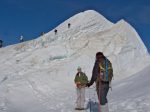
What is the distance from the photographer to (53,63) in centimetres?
2873

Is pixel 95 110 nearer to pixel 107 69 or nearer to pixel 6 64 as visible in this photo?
pixel 107 69

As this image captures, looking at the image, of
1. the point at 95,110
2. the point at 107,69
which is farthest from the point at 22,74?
the point at 107,69

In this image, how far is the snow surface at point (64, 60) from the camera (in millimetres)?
22906

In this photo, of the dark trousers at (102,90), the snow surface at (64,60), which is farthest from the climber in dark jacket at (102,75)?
the snow surface at (64,60)

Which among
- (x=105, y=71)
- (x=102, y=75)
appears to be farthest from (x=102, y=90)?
(x=105, y=71)

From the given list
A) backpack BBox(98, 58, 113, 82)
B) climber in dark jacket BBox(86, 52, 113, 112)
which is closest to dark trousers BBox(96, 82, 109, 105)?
climber in dark jacket BBox(86, 52, 113, 112)

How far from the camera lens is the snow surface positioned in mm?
22906

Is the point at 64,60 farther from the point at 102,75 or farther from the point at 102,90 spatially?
the point at 102,75

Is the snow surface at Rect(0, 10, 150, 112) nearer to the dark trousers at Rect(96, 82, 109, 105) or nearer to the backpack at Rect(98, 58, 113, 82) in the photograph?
the dark trousers at Rect(96, 82, 109, 105)

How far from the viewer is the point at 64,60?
28938 mm

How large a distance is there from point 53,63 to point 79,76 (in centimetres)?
1358

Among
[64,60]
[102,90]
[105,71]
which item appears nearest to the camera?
[105,71]

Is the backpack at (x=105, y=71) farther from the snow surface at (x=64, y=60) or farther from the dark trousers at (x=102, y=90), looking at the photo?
the snow surface at (x=64, y=60)

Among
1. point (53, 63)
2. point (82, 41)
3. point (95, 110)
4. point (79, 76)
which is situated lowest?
point (95, 110)
